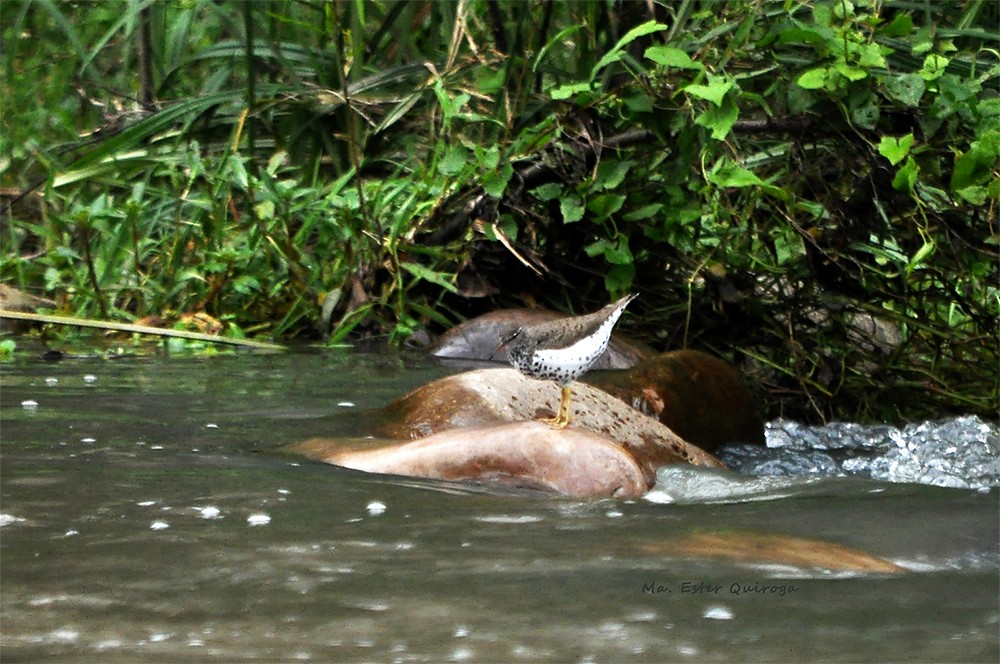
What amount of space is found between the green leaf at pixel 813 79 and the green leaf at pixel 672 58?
0.37 meters

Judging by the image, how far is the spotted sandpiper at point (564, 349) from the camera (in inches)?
161

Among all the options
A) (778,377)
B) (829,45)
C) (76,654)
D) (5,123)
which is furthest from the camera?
(5,123)

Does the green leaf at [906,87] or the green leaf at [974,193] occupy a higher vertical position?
the green leaf at [906,87]

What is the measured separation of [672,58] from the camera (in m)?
5.05

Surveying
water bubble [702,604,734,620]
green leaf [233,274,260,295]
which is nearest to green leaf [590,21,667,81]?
green leaf [233,274,260,295]

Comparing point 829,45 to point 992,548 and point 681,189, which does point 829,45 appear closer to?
point 681,189

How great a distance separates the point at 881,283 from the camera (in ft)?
19.0

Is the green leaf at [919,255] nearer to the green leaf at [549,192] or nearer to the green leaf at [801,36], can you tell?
the green leaf at [801,36]

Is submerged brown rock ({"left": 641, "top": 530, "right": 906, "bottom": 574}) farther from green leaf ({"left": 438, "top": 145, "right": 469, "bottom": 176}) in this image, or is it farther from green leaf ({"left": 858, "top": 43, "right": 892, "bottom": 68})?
green leaf ({"left": 438, "top": 145, "right": 469, "bottom": 176})

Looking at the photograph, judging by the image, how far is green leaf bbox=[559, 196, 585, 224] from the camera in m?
5.73

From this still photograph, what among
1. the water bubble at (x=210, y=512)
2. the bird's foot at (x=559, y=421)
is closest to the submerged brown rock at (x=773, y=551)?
the water bubble at (x=210, y=512)

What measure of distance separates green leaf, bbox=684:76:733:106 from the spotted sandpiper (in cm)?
97

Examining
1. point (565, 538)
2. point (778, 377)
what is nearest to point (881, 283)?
point (778, 377)

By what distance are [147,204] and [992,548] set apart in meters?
5.28
